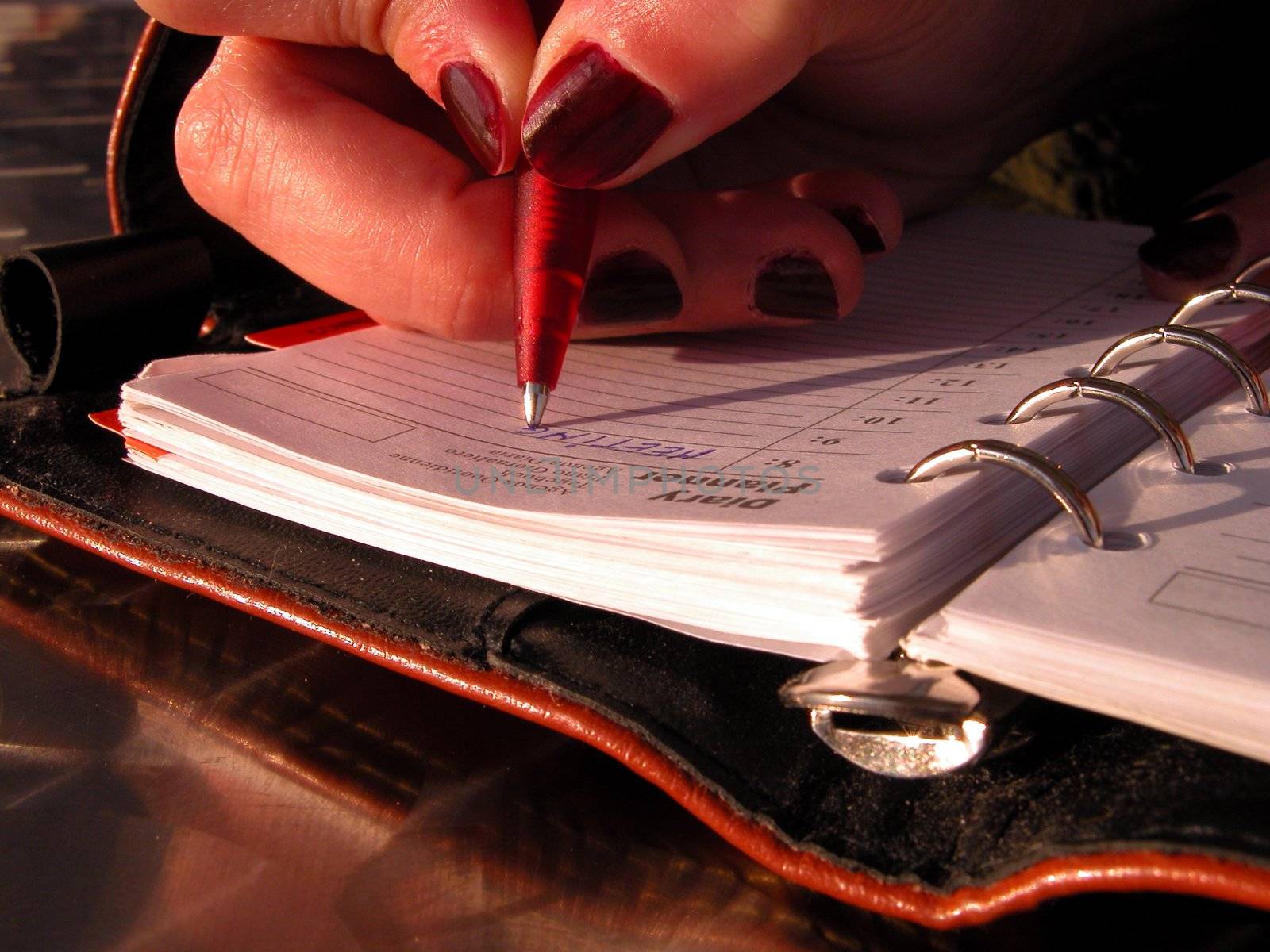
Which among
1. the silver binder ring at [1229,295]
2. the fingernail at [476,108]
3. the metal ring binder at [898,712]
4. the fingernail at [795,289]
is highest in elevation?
the fingernail at [476,108]

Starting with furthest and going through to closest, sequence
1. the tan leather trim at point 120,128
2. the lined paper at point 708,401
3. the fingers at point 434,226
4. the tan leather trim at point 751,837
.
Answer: the tan leather trim at point 120,128 < the fingers at point 434,226 < the lined paper at point 708,401 < the tan leather trim at point 751,837

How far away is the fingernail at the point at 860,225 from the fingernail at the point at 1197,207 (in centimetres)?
17

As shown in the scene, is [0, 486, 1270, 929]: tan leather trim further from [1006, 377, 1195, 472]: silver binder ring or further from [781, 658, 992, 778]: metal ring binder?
[1006, 377, 1195, 472]: silver binder ring

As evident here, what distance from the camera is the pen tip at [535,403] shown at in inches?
20.2

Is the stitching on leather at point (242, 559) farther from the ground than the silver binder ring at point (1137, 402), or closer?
closer

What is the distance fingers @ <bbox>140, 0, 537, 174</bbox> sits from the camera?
56 cm

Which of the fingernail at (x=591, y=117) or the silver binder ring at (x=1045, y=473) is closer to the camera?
the silver binder ring at (x=1045, y=473)

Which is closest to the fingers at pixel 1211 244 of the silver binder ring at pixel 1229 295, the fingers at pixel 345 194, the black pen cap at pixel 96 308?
the silver binder ring at pixel 1229 295

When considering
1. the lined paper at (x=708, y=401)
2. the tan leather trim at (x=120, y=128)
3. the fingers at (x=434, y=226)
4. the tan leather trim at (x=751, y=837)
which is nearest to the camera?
the tan leather trim at (x=751, y=837)

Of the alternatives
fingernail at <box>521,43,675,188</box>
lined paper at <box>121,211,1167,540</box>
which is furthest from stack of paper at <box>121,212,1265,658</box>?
fingernail at <box>521,43,675,188</box>

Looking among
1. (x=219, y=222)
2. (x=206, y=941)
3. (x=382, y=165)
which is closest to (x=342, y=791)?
(x=206, y=941)

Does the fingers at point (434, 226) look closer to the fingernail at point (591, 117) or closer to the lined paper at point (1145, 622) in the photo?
the fingernail at point (591, 117)

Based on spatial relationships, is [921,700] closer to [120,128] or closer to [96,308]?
[96,308]

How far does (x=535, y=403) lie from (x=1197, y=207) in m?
0.44
